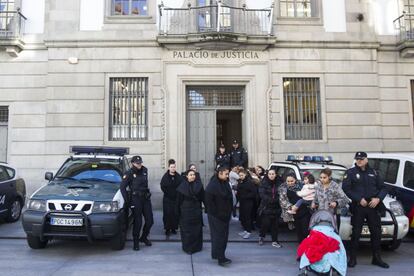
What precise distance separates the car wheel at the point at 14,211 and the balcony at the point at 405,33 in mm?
13839

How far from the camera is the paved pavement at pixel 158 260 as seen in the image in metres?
5.95

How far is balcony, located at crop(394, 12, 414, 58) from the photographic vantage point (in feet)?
43.3

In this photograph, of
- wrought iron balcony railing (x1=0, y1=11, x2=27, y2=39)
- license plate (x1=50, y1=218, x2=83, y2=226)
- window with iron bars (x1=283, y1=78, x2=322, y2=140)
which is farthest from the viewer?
window with iron bars (x1=283, y1=78, x2=322, y2=140)

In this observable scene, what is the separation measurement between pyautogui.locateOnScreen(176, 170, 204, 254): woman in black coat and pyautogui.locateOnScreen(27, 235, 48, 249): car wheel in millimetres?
2762

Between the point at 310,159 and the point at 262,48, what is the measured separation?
5.45 meters

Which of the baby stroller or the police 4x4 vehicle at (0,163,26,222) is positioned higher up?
the police 4x4 vehicle at (0,163,26,222)

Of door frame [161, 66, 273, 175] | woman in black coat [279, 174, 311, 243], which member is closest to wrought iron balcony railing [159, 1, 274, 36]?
door frame [161, 66, 273, 175]

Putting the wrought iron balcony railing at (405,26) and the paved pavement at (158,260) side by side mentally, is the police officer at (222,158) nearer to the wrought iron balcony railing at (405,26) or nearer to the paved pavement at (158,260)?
the paved pavement at (158,260)

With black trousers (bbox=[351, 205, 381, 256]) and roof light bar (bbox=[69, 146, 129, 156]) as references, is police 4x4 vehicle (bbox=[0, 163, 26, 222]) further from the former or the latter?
black trousers (bbox=[351, 205, 381, 256])

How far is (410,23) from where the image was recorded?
45.5 ft

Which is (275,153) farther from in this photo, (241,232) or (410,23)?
(410,23)

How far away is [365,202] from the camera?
6305mm

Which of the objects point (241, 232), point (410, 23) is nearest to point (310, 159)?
point (241, 232)

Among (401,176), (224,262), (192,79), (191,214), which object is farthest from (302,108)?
(224,262)
